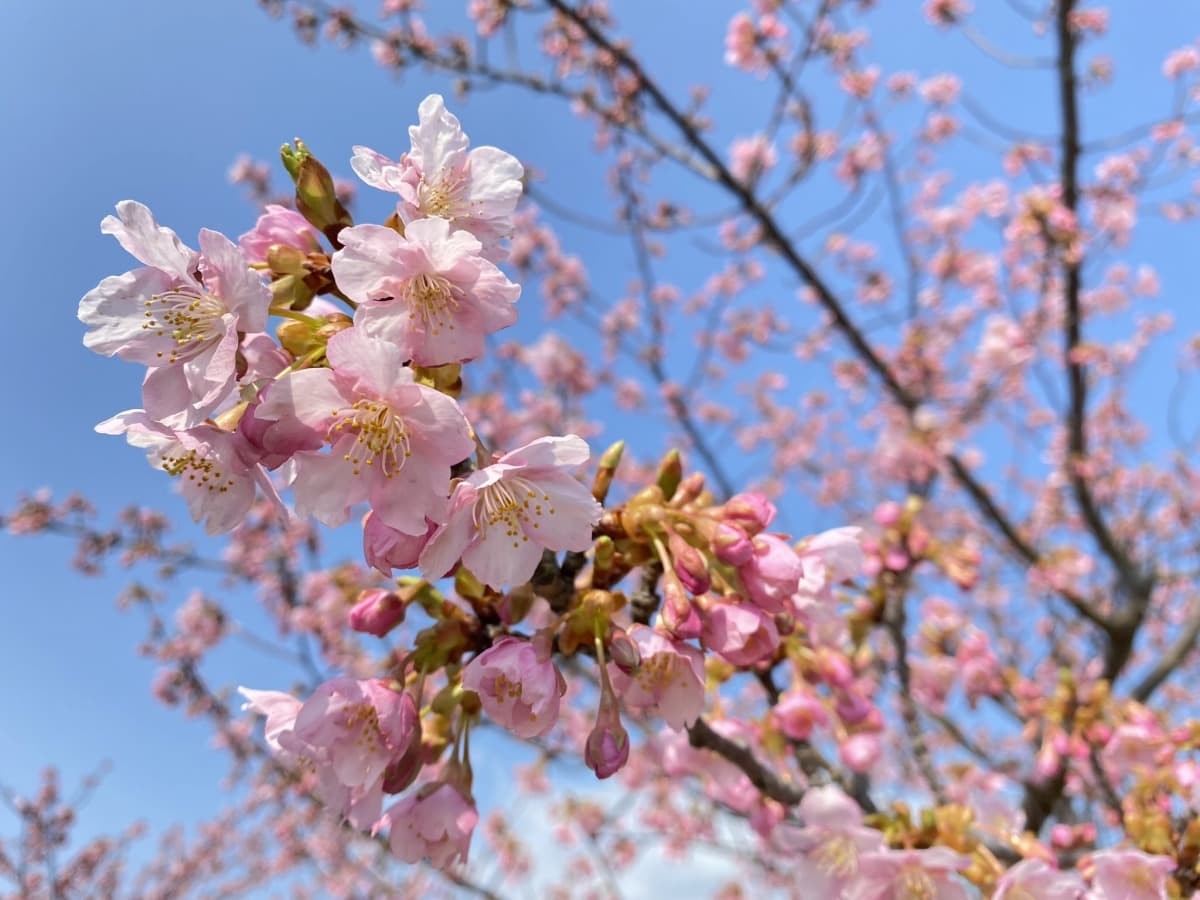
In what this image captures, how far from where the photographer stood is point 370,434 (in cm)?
99

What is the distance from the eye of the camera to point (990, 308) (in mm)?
9336

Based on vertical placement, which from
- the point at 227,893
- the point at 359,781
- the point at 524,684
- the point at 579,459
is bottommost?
the point at 227,893

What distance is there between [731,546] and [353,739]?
673mm

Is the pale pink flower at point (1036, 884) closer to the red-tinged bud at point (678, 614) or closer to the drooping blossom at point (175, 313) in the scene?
the red-tinged bud at point (678, 614)

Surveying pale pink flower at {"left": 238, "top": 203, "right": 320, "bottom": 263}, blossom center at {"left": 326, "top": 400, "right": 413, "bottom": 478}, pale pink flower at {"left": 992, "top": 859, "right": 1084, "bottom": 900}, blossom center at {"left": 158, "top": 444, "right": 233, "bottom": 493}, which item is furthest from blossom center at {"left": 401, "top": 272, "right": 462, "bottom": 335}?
pale pink flower at {"left": 992, "top": 859, "right": 1084, "bottom": 900}

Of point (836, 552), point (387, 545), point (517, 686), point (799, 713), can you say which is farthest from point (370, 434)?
point (799, 713)

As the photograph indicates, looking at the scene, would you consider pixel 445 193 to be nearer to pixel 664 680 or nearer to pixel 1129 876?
pixel 664 680

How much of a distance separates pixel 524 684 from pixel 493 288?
581 mm

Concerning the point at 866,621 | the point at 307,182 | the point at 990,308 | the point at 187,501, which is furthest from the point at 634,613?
the point at 990,308

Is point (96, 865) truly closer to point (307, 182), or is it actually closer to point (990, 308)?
point (307, 182)

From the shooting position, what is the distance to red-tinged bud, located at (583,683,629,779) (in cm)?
108

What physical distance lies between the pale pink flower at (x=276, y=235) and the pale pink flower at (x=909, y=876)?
1543mm

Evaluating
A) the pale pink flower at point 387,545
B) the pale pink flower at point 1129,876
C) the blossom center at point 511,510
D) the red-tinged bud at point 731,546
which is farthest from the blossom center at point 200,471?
the pale pink flower at point 1129,876

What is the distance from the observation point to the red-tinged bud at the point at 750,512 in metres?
1.22
